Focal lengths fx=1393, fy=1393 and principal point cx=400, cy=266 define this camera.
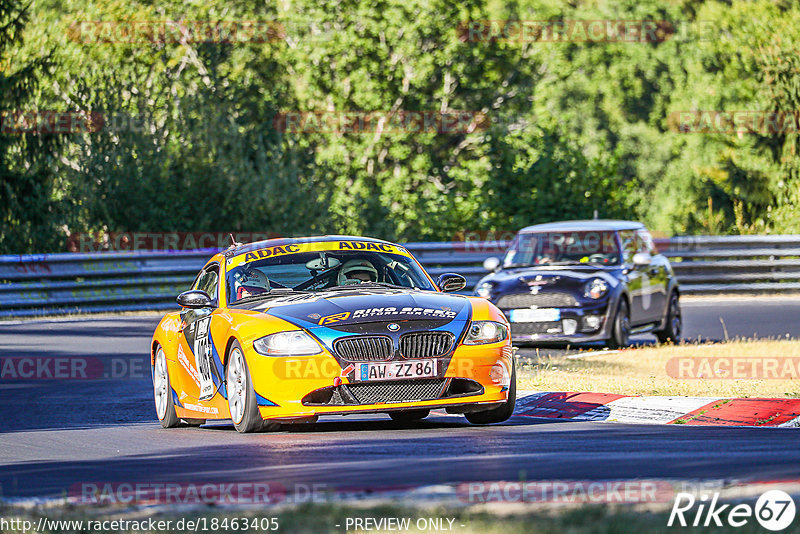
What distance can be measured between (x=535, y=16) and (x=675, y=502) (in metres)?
52.2

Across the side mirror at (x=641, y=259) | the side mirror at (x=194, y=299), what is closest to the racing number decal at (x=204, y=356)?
the side mirror at (x=194, y=299)

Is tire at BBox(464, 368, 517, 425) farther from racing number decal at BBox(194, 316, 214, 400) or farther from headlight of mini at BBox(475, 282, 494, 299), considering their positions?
headlight of mini at BBox(475, 282, 494, 299)

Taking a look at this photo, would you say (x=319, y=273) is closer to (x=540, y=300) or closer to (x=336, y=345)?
(x=336, y=345)

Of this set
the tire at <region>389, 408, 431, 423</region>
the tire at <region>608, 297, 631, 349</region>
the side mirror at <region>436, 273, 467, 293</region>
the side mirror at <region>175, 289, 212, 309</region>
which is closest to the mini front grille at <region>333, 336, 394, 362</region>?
the tire at <region>389, 408, 431, 423</region>

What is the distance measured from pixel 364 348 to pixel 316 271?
165 cm

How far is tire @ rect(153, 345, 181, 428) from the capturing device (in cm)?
1149

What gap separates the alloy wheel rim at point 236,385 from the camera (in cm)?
982

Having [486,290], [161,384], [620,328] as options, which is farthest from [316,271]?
[620,328]

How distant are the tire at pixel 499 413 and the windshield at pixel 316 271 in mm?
1197

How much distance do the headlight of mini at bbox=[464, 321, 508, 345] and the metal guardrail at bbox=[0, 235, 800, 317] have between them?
545 inches

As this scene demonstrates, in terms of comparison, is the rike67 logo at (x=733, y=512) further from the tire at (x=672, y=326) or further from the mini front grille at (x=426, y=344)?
the tire at (x=672, y=326)

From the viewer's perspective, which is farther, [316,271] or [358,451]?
[316,271]

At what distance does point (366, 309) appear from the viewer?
31.8 ft

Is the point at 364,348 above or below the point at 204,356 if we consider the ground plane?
above
